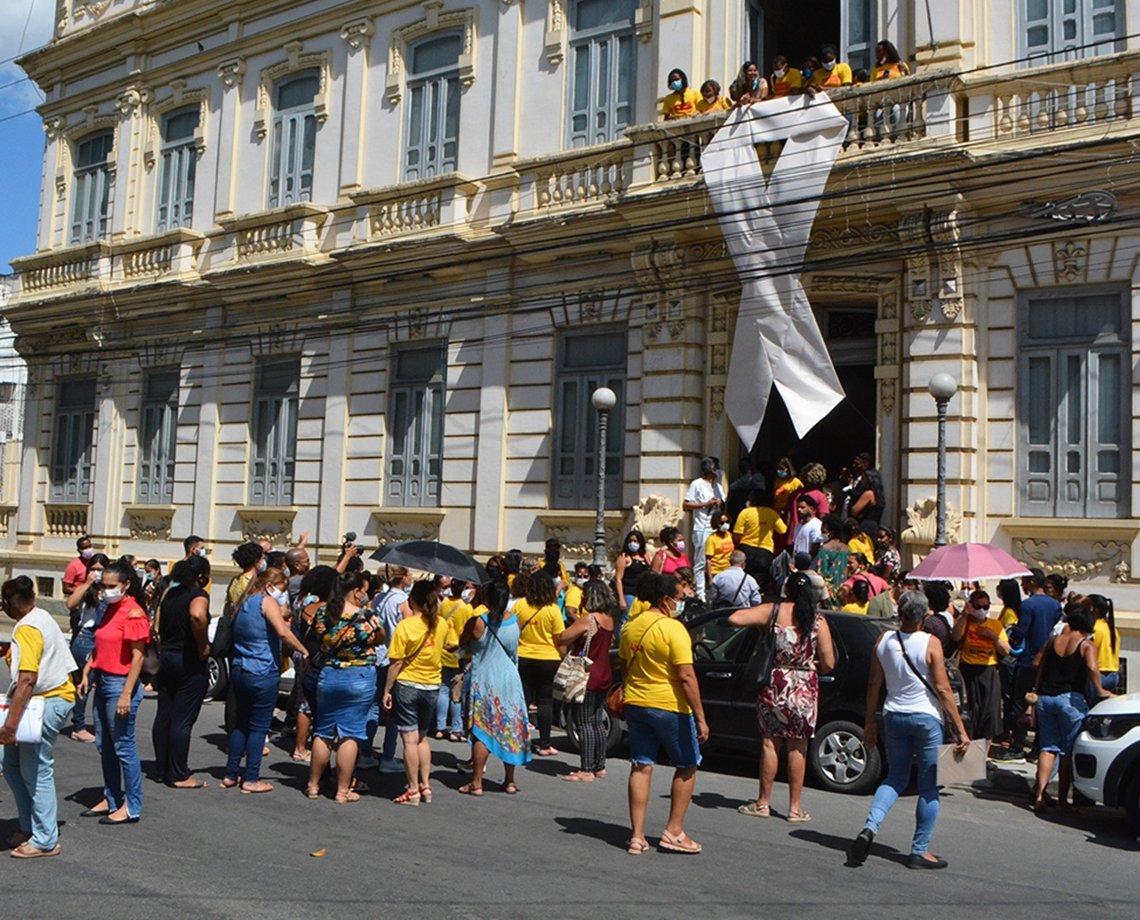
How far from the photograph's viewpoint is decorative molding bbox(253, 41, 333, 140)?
23.2m

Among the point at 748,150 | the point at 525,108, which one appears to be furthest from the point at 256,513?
A: the point at 748,150

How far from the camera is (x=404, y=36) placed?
2223cm

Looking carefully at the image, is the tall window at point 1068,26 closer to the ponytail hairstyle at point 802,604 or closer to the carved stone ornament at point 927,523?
the carved stone ornament at point 927,523

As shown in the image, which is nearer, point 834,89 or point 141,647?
point 141,647

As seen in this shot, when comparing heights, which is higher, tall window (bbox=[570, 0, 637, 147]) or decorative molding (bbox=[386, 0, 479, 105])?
decorative molding (bbox=[386, 0, 479, 105])

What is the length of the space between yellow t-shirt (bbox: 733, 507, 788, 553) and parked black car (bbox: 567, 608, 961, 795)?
470 cm

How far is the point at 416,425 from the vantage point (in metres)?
21.5

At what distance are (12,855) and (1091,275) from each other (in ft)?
42.4

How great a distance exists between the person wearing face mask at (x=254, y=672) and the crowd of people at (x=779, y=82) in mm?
10119

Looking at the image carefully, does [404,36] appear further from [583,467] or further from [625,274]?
[583,467]

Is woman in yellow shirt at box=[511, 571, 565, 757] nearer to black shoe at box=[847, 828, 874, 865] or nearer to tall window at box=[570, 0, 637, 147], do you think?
black shoe at box=[847, 828, 874, 865]

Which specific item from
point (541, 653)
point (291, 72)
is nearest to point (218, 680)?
point (541, 653)

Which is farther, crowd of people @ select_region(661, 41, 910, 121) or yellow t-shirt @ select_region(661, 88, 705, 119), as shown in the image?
yellow t-shirt @ select_region(661, 88, 705, 119)

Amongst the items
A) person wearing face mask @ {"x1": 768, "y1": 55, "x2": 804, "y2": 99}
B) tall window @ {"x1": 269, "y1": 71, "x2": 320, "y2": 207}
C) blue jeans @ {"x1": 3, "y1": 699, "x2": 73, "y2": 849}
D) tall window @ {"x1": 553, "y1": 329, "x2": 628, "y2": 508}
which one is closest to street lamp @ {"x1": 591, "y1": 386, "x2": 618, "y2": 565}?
tall window @ {"x1": 553, "y1": 329, "x2": 628, "y2": 508}
